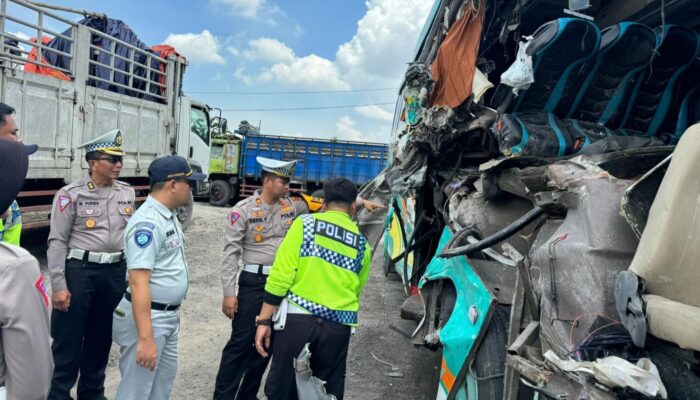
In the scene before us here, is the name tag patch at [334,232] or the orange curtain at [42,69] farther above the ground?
the orange curtain at [42,69]

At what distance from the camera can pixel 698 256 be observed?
120 centimetres

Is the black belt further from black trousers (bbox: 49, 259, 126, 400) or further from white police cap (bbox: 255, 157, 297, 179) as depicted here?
white police cap (bbox: 255, 157, 297, 179)

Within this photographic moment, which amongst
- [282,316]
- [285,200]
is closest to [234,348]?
[282,316]

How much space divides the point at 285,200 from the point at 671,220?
8.13 feet

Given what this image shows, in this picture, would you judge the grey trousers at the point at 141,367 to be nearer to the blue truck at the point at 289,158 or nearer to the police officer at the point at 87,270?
the police officer at the point at 87,270

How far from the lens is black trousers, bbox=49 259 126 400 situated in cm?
288

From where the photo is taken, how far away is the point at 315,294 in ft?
7.72

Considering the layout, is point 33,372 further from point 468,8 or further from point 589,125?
point 468,8

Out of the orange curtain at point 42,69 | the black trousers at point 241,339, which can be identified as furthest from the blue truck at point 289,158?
the black trousers at point 241,339

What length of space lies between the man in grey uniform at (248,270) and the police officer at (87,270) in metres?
0.76

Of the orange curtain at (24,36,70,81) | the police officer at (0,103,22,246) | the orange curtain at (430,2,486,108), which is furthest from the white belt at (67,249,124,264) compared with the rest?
the orange curtain at (24,36,70,81)

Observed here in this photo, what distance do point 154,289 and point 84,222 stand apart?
1079mm

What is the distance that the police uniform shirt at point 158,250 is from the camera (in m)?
2.19

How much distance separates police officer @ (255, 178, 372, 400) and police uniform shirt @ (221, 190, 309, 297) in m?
0.69
